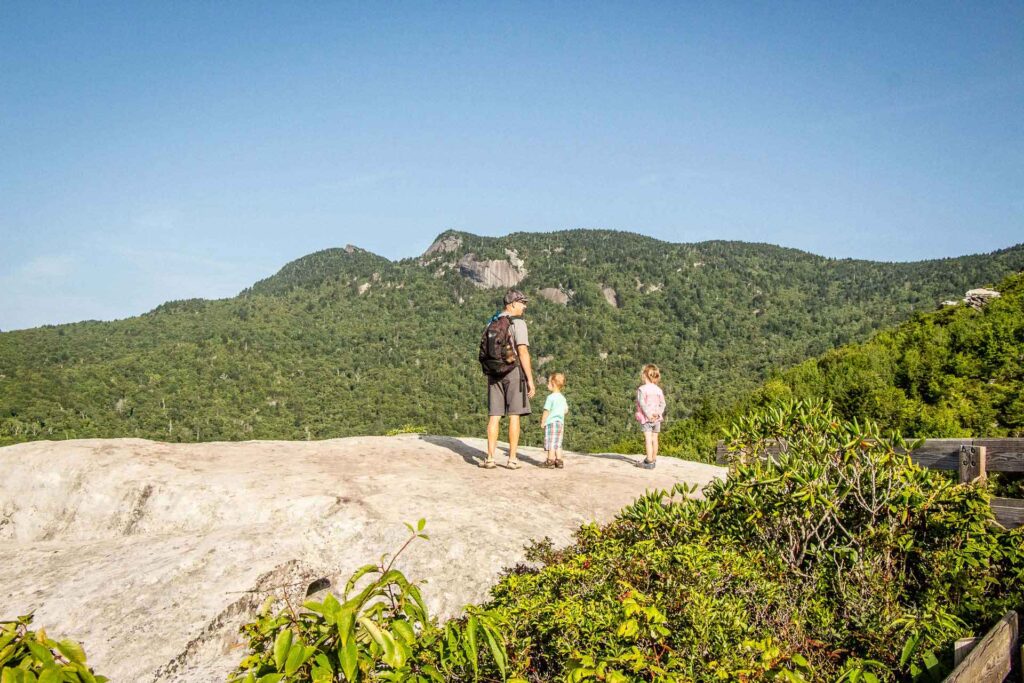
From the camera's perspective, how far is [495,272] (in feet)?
493

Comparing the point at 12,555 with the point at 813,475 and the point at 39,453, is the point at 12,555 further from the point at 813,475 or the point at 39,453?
the point at 813,475

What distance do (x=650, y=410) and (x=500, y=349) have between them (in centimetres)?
332

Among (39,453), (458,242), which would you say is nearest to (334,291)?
(458,242)

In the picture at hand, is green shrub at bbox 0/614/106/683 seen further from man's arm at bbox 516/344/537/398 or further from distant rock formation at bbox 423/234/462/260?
distant rock formation at bbox 423/234/462/260

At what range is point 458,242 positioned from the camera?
16850cm

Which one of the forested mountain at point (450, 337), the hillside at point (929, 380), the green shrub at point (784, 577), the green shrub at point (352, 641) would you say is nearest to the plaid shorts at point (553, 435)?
the green shrub at point (784, 577)

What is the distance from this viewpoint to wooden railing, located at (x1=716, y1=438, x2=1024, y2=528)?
471 centimetres

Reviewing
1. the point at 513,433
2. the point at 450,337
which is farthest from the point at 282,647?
the point at 450,337

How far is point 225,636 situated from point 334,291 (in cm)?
15901

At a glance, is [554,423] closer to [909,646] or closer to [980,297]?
[909,646]

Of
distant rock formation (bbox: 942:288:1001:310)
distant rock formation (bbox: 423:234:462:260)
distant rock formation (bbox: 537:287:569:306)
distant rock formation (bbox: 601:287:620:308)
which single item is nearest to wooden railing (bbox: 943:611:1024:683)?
distant rock formation (bbox: 942:288:1001:310)

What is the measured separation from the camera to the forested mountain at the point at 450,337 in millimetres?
82875

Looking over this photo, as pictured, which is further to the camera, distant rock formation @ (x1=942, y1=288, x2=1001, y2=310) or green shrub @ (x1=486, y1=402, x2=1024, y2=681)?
distant rock formation @ (x1=942, y1=288, x2=1001, y2=310)

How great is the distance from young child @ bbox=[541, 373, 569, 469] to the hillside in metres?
4.64
